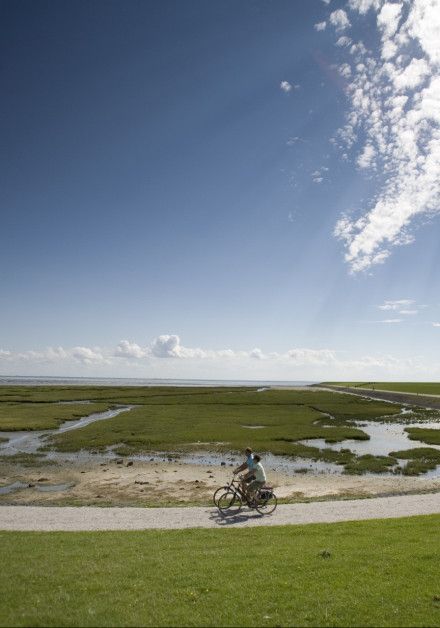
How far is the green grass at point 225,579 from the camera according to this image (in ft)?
36.7

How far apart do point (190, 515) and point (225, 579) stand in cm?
1127

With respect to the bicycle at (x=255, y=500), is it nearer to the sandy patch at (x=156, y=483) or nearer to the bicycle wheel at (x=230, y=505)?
the bicycle wheel at (x=230, y=505)

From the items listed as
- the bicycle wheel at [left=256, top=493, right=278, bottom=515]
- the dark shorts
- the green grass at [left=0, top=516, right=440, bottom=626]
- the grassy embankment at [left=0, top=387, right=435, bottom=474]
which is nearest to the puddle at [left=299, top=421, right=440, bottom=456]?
the grassy embankment at [left=0, top=387, right=435, bottom=474]

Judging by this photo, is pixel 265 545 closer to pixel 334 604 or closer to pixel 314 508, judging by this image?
pixel 334 604

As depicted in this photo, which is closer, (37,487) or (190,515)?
(190,515)

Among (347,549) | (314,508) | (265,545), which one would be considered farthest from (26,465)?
(347,549)

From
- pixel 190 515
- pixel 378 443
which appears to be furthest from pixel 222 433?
pixel 190 515

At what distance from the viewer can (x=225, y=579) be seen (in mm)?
13367

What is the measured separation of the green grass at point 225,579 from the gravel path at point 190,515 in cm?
316

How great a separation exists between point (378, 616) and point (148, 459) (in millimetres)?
37090

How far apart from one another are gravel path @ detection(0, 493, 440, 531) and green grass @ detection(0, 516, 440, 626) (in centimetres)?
316

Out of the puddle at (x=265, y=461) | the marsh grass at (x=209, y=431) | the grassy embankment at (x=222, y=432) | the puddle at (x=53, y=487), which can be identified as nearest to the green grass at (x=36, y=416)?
the grassy embankment at (x=222, y=432)

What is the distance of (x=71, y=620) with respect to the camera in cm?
1073

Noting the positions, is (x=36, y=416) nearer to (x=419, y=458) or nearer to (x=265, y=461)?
(x=265, y=461)
